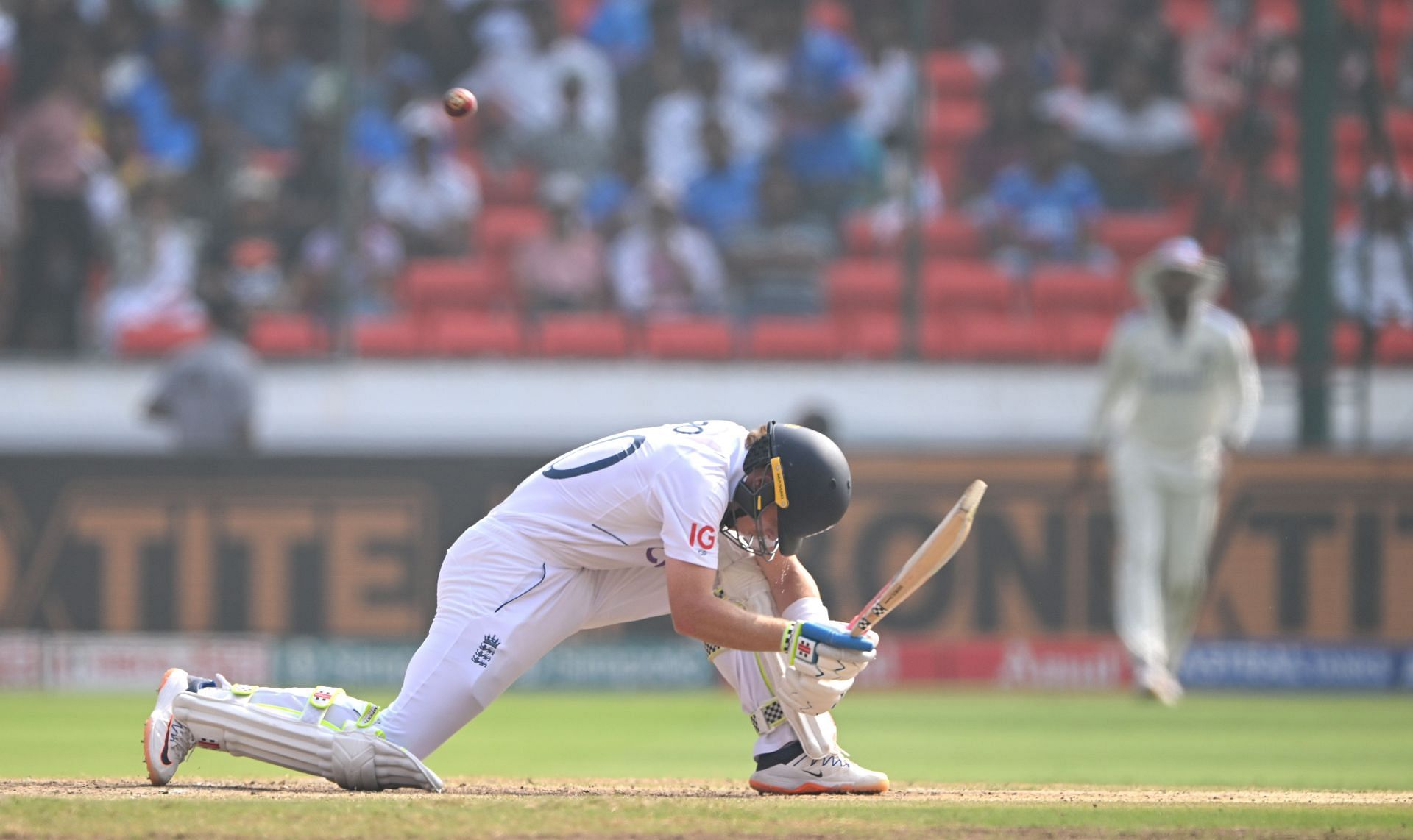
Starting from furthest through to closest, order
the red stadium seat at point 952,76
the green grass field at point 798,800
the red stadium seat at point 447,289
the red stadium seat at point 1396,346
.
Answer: the red stadium seat at point 952,76
the red stadium seat at point 447,289
the red stadium seat at point 1396,346
the green grass field at point 798,800

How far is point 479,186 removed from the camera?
54.0ft

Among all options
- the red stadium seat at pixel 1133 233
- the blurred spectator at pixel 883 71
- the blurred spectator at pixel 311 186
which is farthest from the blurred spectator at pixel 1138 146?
the blurred spectator at pixel 311 186

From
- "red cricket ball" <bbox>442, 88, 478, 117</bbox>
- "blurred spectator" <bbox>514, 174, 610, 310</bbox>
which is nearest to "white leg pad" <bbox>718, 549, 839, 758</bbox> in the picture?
"red cricket ball" <bbox>442, 88, 478, 117</bbox>

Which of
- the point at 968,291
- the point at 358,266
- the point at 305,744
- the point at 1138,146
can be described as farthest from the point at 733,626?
the point at 1138,146

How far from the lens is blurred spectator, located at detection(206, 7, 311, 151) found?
53.4 ft

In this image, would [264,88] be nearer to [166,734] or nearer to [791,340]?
[791,340]

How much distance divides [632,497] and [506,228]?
34.0 ft

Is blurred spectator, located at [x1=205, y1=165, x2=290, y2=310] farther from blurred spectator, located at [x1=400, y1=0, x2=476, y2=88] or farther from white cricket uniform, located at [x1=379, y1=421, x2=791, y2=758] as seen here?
white cricket uniform, located at [x1=379, y1=421, x2=791, y2=758]

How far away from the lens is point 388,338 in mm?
15023

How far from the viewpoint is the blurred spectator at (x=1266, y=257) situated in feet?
48.1

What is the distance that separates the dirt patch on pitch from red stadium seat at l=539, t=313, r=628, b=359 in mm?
7917

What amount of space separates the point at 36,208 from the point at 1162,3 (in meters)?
9.67

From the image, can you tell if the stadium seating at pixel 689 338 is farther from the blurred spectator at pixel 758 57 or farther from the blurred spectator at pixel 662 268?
the blurred spectator at pixel 758 57

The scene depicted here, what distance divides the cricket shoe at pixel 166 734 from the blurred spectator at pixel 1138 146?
11.4m
